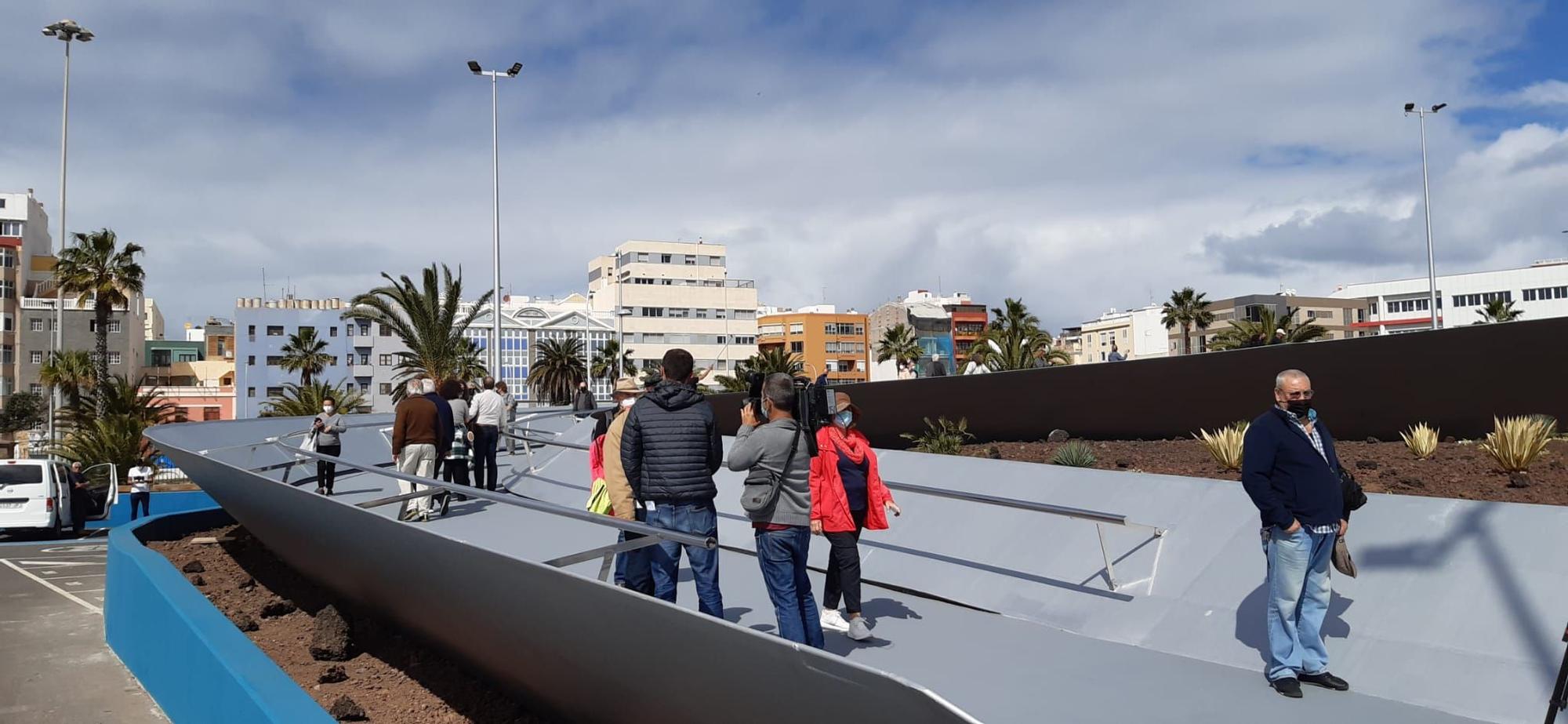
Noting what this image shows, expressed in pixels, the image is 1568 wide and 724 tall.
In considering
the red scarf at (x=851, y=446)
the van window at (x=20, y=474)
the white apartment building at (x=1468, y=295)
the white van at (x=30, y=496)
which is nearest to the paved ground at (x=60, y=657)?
the red scarf at (x=851, y=446)

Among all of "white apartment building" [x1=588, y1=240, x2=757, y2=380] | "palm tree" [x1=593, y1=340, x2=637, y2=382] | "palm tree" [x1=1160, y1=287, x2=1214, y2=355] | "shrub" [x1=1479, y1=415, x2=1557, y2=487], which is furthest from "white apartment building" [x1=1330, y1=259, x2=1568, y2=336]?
"shrub" [x1=1479, y1=415, x2=1557, y2=487]

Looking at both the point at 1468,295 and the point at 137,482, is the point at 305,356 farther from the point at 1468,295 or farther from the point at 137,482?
the point at 1468,295

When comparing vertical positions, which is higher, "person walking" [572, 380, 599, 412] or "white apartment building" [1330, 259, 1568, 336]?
"white apartment building" [1330, 259, 1568, 336]

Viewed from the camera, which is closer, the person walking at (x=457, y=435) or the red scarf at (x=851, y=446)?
the red scarf at (x=851, y=446)

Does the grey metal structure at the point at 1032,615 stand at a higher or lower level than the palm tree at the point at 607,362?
lower

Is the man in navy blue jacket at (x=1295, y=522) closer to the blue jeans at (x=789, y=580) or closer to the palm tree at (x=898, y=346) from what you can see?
the blue jeans at (x=789, y=580)

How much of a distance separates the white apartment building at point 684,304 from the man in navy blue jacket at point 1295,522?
92.0m

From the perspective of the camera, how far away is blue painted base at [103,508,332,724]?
494 centimetres

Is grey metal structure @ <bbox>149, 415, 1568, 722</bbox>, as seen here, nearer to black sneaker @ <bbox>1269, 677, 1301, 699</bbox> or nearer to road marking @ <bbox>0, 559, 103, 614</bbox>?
black sneaker @ <bbox>1269, 677, 1301, 699</bbox>

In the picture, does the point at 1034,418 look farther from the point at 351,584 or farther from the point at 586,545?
the point at 351,584

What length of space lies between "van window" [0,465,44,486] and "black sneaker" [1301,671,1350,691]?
2282cm

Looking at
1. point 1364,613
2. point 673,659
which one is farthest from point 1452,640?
point 673,659

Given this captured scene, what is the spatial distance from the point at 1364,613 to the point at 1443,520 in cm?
80

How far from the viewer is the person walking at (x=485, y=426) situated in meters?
12.2
